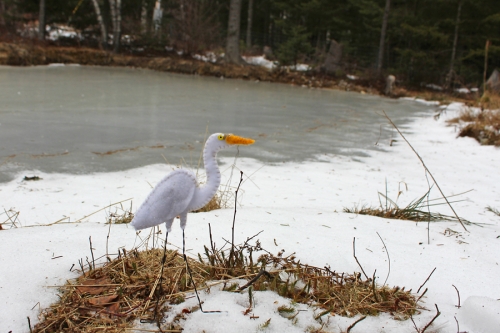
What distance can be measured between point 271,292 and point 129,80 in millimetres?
11041

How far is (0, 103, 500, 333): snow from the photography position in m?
1.58

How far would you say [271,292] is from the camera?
171 centimetres

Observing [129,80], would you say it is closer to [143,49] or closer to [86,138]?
[86,138]

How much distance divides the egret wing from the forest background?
16.4 meters

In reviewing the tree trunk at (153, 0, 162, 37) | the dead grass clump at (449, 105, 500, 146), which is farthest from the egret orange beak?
the tree trunk at (153, 0, 162, 37)

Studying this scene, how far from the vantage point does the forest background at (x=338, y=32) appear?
668 inches

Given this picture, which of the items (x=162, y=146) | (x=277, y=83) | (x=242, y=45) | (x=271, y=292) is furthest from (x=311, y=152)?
(x=242, y=45)

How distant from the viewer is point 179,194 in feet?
4.98

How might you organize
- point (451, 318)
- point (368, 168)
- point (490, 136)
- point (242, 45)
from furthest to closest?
point (242, 45)
point (490, 136)
point (368, 168)
point (451, 318)

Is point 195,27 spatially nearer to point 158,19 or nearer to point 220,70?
point 158,19

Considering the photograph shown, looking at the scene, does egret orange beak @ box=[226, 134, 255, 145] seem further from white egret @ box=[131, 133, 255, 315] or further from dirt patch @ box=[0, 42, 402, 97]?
dirt patch @ box=[0, 42, 402, 97]

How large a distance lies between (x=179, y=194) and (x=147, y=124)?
4834 millimetres

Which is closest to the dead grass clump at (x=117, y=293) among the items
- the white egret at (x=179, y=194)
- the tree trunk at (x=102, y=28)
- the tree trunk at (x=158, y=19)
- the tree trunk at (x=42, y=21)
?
the white egret at (x=179, y=194)

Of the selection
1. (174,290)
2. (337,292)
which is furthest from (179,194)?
(337,292)
